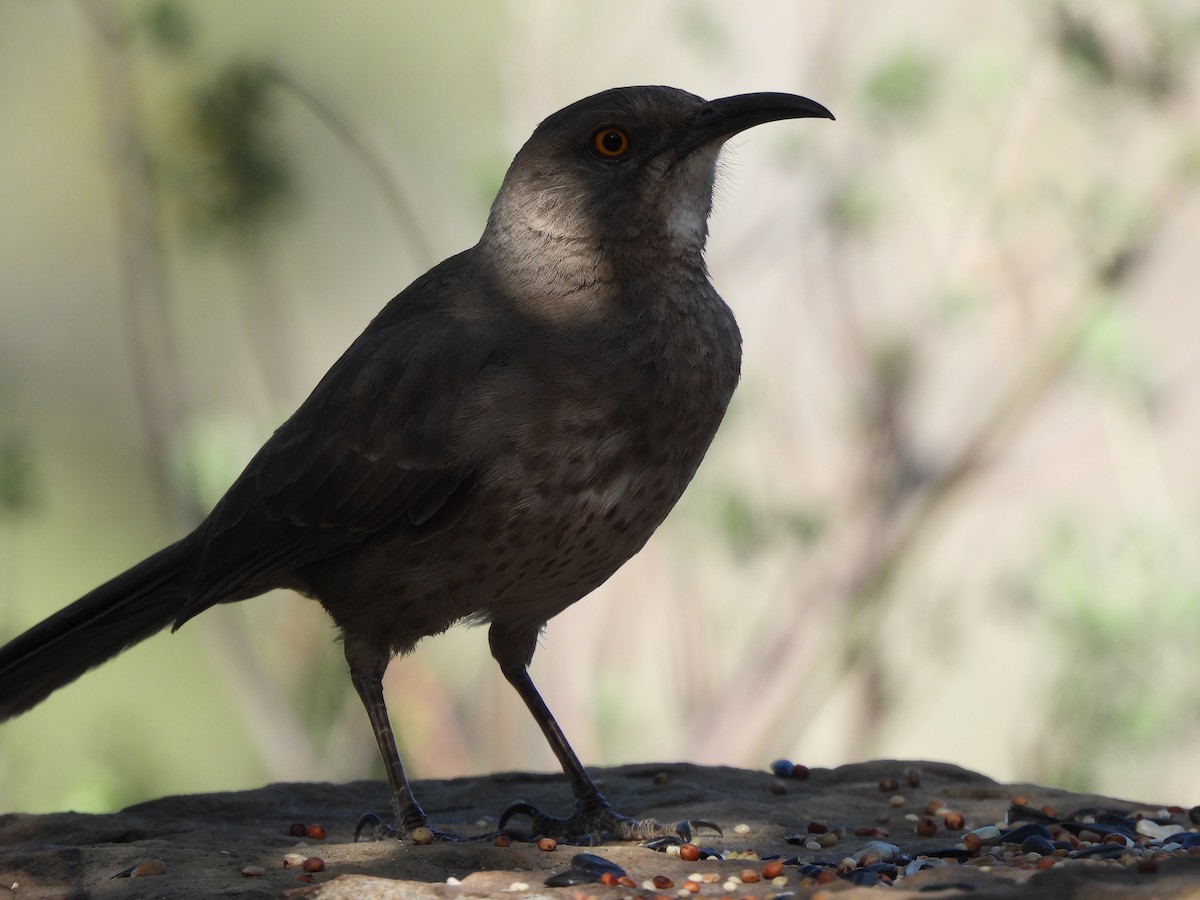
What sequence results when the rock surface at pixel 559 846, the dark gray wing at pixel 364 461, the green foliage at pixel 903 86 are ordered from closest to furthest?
the rock surface at pixel 559 846, the dark gray wing at pixel 364 461, the green foliage at pixel 903 86

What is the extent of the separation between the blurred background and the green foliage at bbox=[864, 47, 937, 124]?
0.09 feet

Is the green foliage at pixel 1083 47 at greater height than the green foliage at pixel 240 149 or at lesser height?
greater

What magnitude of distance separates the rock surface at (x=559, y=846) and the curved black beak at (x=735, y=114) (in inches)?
81.3

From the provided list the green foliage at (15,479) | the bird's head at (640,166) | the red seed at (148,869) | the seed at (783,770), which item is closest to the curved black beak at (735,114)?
the bird's head at (640,166)

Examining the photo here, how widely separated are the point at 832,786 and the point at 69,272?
8702 millimetres

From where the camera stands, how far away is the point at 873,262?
393 inches

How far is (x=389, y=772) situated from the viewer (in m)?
4.54

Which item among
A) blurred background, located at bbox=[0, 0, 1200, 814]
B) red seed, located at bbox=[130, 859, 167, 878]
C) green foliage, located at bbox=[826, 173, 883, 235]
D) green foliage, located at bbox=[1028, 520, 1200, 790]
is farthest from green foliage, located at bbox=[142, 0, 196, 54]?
green foliage, located at bbox=[1028, 520, 1200, 790]

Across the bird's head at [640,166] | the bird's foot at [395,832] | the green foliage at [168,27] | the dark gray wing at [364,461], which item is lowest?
the bird's foot at [395,832]

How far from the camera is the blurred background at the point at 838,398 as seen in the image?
8727 mm

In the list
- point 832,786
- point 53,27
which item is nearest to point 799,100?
point 832,786

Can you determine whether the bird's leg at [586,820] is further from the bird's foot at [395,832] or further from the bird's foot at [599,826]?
the bird's foot at [395,832]

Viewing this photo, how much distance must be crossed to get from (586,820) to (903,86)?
5.57m

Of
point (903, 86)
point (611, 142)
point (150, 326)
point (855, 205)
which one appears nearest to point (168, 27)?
point (150, 326)
